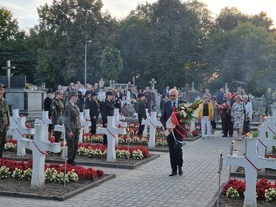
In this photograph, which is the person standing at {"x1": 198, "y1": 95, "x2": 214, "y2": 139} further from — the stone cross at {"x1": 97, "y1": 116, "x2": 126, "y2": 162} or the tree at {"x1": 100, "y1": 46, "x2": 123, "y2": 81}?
the tree at {"x1": 100, "y1": 46, "x2": 123, "y2": 81}

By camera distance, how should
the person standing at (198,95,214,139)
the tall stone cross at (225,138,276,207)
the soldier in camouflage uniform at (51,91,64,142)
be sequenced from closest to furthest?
the tall stone cross at (225,138,276,207) → the soldier in camouflage uniform at (51,91,64,142) → the person standing at (198,95,214,139)

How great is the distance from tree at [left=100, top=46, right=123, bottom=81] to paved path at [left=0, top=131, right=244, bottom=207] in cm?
4198

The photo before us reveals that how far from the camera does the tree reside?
180 ft

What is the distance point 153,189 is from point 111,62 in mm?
46405

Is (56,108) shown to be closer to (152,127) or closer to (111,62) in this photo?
(152,127)

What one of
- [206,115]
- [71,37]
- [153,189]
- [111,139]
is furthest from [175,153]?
[71,37]

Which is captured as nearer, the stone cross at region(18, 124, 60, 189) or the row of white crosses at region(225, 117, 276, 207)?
the row of white crosses at region(225, 117, 276, 207)

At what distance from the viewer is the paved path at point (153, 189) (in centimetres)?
801

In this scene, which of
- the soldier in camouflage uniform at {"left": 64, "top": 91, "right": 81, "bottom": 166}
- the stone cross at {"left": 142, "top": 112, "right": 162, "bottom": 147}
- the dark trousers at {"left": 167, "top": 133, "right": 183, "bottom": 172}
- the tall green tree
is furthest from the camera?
the tall green tree

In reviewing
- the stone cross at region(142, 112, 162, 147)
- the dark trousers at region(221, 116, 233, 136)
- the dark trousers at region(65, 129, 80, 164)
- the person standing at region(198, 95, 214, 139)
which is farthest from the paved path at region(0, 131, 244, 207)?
the dark trousers at region(221, 116, 233, 136)

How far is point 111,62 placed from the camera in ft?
180

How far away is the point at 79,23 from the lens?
6259 centimetres

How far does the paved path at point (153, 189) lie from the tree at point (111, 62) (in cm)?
4198

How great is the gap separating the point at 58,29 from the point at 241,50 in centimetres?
2614
